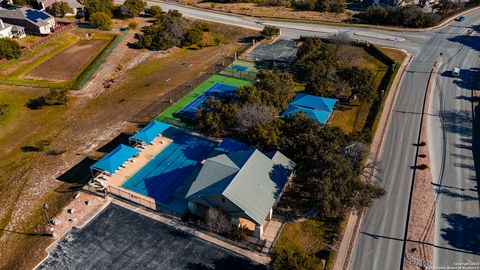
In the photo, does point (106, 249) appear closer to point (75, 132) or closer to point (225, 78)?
point (75, 132)

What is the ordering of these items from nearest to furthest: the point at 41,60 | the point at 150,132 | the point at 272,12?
the point at 150,132
the point at 41,60
the point at 272,12

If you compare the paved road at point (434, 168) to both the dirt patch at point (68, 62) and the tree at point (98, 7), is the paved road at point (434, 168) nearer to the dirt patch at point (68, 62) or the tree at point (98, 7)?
the dirt patch at point (68, 62)

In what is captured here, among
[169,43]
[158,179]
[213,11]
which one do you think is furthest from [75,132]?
[213,11]

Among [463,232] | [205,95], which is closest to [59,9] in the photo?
[205,95]

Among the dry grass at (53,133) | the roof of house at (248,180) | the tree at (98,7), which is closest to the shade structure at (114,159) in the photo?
the dry grass at (53,133)

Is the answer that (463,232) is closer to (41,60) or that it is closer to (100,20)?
(41,60)

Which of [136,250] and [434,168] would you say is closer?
[136,250]

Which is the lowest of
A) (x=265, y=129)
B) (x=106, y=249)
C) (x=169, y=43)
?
(x=106, y=249)
